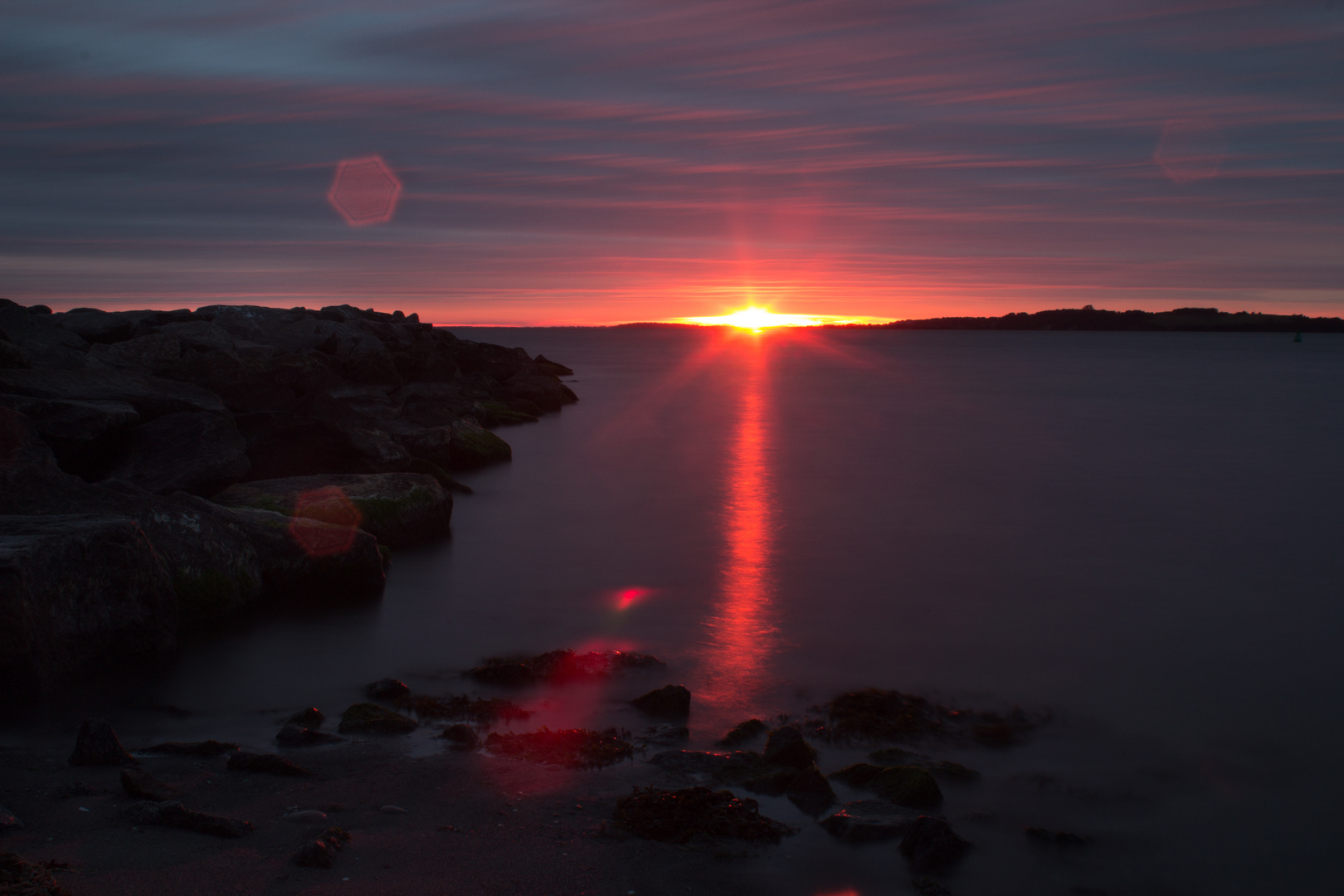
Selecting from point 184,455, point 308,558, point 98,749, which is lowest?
point 98,749

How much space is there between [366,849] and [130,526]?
4.50 m

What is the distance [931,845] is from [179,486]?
10219 millimetres

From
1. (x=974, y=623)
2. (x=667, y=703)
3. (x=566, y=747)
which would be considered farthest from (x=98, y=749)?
(x=974, y=623)

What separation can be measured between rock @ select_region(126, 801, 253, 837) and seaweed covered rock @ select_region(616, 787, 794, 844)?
2.03 m

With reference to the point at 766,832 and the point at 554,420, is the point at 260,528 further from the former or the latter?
the point at 554,420

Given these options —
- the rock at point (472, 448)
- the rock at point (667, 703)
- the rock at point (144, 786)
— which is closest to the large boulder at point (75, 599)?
the rock at point (144, 786)

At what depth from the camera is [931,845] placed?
5.61m

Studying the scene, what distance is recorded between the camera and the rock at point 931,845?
18.3 feet

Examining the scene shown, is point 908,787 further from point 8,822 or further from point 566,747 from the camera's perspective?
point 8,822

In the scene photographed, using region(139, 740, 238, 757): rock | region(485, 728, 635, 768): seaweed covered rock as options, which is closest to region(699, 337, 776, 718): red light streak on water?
region(485, 728, 635, 768): seaweed covered rock

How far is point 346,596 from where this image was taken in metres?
10.9

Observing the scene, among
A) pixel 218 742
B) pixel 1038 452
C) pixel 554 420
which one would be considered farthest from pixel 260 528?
pixel 554 420

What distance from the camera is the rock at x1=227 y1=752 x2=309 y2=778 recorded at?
6.17m

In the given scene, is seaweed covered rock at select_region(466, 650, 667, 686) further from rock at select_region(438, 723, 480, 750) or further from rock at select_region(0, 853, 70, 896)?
rock at select_region(0, 853, 70, 896)
